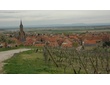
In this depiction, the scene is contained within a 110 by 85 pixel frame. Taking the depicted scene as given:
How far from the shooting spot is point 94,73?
6070 millimetres

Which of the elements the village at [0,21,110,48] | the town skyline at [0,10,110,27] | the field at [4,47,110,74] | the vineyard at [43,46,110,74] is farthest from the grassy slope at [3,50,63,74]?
the town skyline at [0,10,110,27]

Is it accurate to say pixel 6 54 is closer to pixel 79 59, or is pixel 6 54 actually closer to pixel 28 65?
pixel 28 65

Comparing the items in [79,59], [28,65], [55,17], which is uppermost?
[55,17]

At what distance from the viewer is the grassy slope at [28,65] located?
604 cm

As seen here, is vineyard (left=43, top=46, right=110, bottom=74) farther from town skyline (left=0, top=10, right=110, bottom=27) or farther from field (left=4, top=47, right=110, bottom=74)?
town skyline (left=0, top=10, right=110, bottom=27)

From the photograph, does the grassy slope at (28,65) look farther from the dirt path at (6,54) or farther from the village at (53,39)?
the village at (53,39)

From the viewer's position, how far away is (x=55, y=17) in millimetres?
6168

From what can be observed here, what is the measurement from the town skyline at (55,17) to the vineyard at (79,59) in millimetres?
555

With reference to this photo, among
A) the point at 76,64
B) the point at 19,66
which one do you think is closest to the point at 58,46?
the point at 76,64

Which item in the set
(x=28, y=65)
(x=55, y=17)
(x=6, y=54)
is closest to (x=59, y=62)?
(x=28, y=65)

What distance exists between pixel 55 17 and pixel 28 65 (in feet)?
3.77

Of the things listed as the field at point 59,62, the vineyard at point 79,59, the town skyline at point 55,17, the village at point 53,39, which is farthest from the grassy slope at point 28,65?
the town skyline at point 55,17

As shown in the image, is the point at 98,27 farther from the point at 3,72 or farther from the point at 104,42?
the point at 3,72
